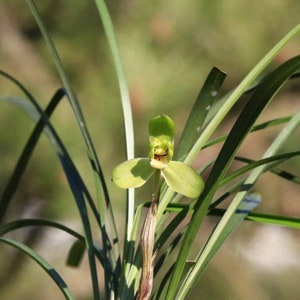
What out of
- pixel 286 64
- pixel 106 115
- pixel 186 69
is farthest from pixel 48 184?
pixel 286 64

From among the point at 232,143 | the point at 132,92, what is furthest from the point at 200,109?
the point at 132,92

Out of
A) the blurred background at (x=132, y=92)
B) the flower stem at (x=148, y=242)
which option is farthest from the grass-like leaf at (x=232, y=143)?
the blurred background at (x=132, y=92)

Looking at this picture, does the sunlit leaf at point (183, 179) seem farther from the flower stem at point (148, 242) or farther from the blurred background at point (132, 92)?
the blurred background at point (132, 92)

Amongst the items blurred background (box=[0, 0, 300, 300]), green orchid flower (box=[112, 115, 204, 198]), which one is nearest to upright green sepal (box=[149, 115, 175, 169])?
green orchid flower (box=[112, 115, 204, 198])

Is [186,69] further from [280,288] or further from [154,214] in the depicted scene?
[154,214]

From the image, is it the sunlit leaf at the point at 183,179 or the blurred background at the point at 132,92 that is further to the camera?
the blurred background at the point at 132,92

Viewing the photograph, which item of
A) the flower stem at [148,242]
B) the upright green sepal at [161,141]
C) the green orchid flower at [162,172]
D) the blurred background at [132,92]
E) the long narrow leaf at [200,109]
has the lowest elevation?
the flower stem at [148,242]

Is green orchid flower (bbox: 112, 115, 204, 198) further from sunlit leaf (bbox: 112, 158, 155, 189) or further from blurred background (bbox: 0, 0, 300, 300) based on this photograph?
blurred background (bbox: 0, 0, 300, 300)
